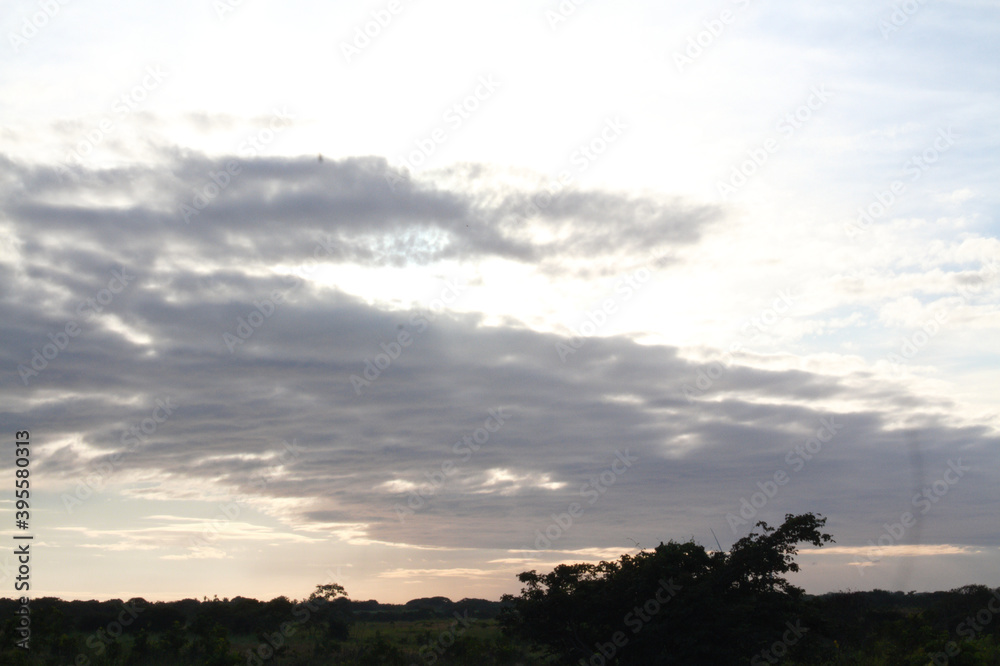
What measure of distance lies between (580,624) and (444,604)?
458 feet

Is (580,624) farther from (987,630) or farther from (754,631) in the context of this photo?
(987,630)

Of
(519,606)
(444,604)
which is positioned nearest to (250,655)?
(519,606)

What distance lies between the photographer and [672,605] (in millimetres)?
26062

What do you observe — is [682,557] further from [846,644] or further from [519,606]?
[846,644]

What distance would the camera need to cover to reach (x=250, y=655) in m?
43.6

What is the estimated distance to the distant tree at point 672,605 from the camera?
83.0 feet

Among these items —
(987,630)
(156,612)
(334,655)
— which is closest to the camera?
(334,655)

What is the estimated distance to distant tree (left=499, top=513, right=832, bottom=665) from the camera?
25.3 m

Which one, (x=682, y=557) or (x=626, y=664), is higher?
(x=682, y=557)

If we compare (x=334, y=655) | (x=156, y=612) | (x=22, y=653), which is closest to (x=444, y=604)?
(x=156, y=612)

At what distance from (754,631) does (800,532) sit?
3657 millimetres

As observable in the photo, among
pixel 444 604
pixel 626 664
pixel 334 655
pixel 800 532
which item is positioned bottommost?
pixel 444 604

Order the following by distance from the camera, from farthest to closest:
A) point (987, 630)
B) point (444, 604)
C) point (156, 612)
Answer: point (444, 604), point (156, 612), point (987, 630)

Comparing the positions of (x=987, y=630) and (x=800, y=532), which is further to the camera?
(x=987, y=630)
